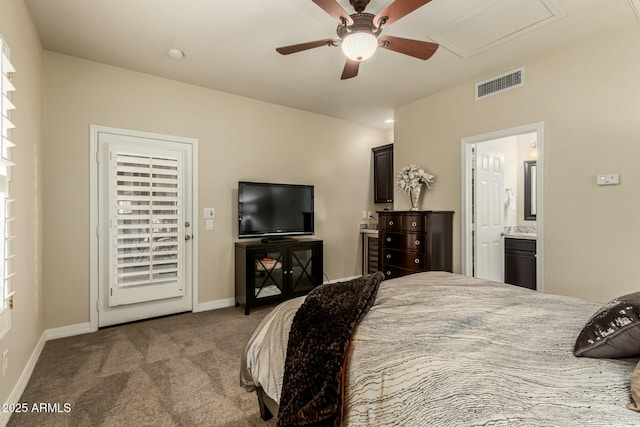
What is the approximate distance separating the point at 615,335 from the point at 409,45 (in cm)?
202

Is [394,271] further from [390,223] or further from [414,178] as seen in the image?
[414,178]

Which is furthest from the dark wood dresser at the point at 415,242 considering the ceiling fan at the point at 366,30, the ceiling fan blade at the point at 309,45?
the ceiling fan blade at the point at 309,45

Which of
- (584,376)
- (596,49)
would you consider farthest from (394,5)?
(596,49)

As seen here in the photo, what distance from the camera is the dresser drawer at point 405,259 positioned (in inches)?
135

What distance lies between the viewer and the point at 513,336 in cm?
113

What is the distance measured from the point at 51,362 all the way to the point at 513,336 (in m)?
3.22

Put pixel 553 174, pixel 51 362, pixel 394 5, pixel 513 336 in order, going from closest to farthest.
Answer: pixel 513 336 → pixel 394 5 → pixel 51 362 → pixel 553 174

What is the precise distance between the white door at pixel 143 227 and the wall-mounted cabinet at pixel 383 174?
299 cm

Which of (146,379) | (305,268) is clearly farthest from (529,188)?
(146,379)

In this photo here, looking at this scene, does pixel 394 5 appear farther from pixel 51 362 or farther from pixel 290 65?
pixel 51 362

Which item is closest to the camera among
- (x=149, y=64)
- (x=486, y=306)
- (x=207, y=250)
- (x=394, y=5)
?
(x=486, y=306)

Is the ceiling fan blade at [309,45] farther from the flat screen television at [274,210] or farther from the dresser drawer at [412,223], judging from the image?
the dresser drawer at [412,223]

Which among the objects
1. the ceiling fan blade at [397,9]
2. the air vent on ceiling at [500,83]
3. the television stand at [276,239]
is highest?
the air vent on ceiling at [500,83]

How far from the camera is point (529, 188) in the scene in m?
4.25
